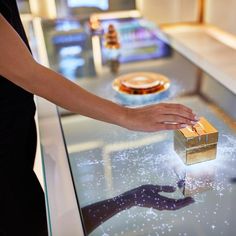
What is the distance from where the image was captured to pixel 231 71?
3.53 feet

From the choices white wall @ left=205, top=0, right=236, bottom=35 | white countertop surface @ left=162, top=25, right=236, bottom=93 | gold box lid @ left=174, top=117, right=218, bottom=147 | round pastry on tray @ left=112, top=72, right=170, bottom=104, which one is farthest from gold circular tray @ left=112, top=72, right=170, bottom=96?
white wall @ left=205, top=0, right=236, bottom=35

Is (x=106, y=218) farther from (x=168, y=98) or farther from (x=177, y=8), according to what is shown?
(x=177, y=8)

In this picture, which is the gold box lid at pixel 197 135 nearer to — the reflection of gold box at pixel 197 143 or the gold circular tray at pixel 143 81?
the reflection of gold box at pixel 197 143

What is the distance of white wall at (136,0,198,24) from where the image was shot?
2.21m

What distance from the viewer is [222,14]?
6.14ft

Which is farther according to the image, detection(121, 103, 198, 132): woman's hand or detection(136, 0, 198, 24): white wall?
detection(136, 0, 198, 24): white wall

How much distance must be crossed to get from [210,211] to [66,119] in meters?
0.46

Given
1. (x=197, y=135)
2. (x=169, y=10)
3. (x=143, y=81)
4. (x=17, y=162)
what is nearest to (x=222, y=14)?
(x=169, y=10)

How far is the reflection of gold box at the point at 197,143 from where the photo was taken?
667 millimetres

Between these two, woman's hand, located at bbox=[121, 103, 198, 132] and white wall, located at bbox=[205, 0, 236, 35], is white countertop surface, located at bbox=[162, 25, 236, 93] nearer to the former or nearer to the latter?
white wall, located at bbox=[205, 0, 236, 35]

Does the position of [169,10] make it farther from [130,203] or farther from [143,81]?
[130,203]

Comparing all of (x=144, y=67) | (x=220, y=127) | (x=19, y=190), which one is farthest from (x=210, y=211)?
(x=144, y=67)

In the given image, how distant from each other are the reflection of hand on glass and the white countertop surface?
494 mm

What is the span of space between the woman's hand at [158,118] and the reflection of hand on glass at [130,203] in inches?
4.5
